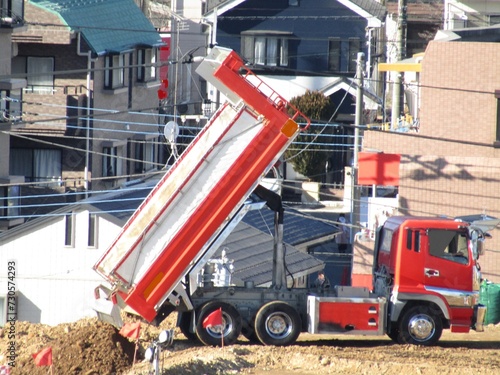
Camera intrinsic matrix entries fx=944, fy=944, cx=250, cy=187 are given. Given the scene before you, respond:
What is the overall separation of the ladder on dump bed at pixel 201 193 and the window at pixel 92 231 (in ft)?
38.1

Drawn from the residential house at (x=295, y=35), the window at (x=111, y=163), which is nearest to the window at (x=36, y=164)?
the window at (x=111, y=163)

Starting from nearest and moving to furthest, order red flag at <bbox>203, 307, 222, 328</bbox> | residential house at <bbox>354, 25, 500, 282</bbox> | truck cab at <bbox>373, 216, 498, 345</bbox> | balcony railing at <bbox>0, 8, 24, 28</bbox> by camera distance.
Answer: red flag at <bbox>203, 307, 222, 328</bbox>
truck cab at <bbox>373, 216, 498, 345</bbox>
residential house at <bbox>354, 25, 500, 282</bbox>
balcony railing at <bbox>0, 8, 24, 28</bbox>

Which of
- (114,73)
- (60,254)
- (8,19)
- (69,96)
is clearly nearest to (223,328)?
(60,254)

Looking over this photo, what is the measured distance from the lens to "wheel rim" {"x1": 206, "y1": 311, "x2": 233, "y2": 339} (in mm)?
16312

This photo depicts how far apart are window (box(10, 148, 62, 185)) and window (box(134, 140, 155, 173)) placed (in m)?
5.28

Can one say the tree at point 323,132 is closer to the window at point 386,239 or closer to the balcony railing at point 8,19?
the balcony railing at point 8,19

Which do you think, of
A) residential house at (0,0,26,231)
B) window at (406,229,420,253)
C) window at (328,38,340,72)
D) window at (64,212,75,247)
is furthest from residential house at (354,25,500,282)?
window at (328,38,340,72)

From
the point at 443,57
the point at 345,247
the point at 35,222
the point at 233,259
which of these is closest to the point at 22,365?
the point at 233,259

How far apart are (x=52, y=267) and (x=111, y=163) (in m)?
8.41

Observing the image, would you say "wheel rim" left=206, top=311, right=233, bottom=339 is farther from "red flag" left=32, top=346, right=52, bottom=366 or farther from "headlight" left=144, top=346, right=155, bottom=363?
"red flag" left=32, top=346, right=52, bottom=366

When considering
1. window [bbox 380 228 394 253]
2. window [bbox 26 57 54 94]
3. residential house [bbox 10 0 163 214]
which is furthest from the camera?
window [bbox 26 57 54 94]

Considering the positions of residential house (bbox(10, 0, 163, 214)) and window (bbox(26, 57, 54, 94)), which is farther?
window (bbox(26, 57, 54, 94))

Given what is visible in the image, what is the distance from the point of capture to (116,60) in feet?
116

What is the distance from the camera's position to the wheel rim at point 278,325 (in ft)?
53.9
